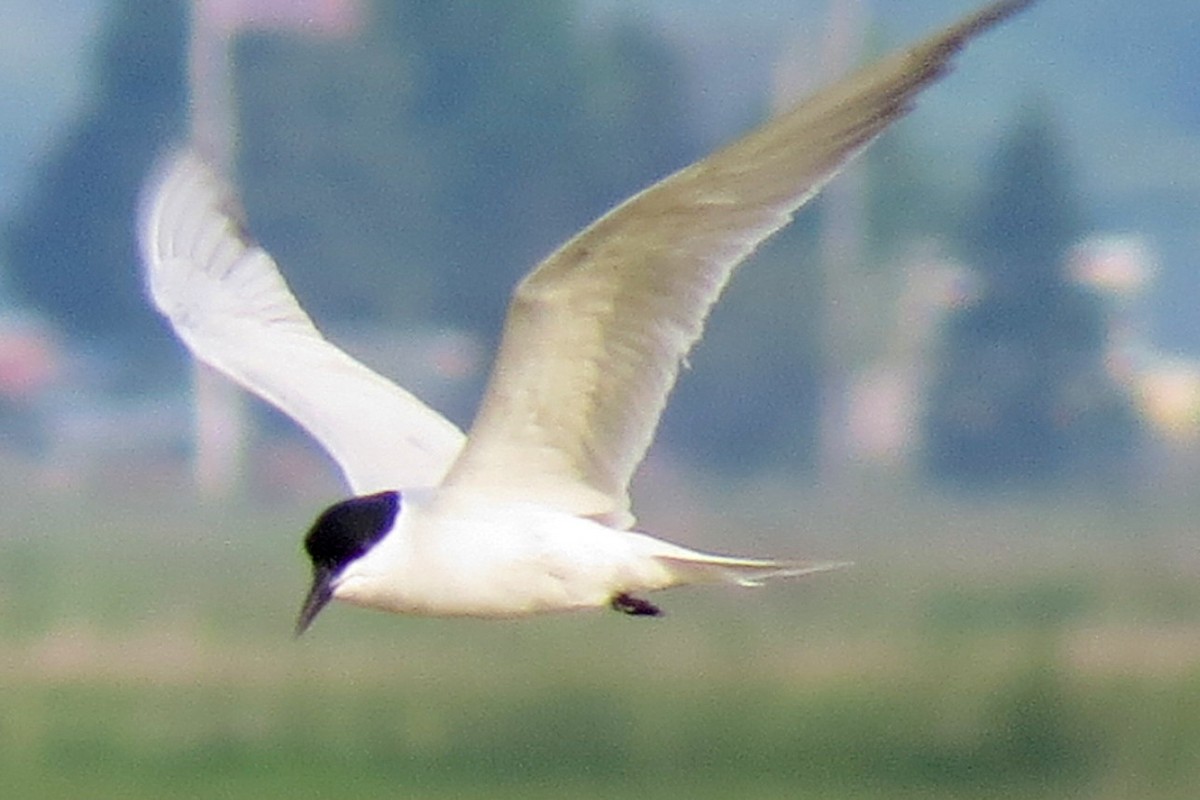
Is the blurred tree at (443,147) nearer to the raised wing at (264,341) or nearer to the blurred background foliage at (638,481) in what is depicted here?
the blurred background foliage at (638,481)

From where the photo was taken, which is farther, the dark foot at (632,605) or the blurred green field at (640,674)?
the blurred green field at (640,674)

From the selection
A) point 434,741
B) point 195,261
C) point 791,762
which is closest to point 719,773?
point 791,762

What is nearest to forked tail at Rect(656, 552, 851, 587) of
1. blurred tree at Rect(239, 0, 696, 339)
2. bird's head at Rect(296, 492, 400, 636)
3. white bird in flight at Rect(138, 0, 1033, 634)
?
white bird in flight at Rect(138, 0, 1033, 634)

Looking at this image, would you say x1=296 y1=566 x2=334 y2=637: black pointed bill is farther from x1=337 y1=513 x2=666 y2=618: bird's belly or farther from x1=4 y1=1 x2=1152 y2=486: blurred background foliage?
x1=4 y1=1 x2=1152 y2=486: blurred background foliage

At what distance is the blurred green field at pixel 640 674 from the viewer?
21.5 ft

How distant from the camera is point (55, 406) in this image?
279 inches

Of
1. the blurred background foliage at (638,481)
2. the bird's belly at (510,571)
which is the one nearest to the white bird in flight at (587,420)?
the bird's belly at (510,571)

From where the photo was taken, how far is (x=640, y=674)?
6750 millimetres

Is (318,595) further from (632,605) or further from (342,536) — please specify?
(632,605)

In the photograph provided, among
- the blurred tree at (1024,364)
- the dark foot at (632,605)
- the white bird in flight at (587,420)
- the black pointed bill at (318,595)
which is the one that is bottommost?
the black pointed bill at (318,595)

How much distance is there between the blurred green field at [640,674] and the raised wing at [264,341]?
266 centimetres

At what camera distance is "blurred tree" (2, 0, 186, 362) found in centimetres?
692

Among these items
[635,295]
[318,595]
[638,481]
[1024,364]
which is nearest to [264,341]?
[318,595]

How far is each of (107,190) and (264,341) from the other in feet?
10.9
